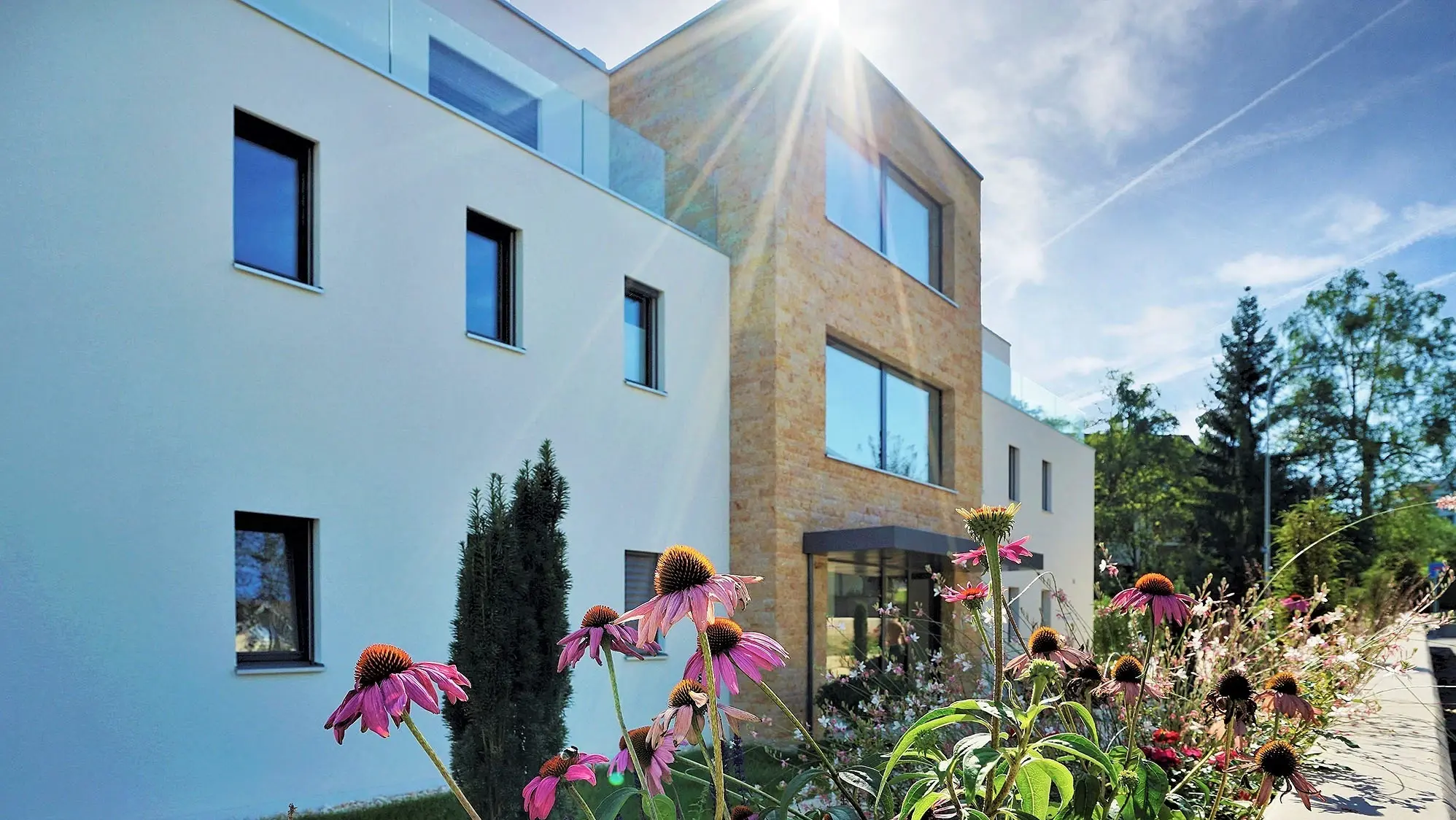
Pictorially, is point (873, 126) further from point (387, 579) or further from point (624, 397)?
point (387, 579)

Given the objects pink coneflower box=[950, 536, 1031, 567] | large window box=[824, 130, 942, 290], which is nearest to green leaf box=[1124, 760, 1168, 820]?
pink coneflower box=[950, 536, 1031, 567]

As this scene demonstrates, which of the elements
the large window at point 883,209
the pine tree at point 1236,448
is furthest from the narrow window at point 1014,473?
the pine tree at point 1236,448

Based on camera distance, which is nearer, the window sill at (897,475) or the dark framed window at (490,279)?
the dark framed window at (490,279)

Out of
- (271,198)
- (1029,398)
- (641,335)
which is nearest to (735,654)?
(271,198)

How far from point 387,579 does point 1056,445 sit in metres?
17.8

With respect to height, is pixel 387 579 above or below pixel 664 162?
below

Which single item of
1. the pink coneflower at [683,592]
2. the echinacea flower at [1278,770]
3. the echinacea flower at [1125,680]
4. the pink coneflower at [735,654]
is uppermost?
the pink coneflower at [683,592]

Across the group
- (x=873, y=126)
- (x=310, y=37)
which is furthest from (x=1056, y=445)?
(x=310, y=37)

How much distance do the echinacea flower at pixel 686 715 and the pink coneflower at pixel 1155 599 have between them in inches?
44.4

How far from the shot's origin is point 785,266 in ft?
39.6

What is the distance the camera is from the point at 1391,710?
4125mm

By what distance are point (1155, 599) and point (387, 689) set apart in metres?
1.84

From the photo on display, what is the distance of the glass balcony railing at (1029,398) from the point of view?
18.8 metres

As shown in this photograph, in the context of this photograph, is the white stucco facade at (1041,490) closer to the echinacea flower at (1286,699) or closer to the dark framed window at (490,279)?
the dark framed window at (490,279)
